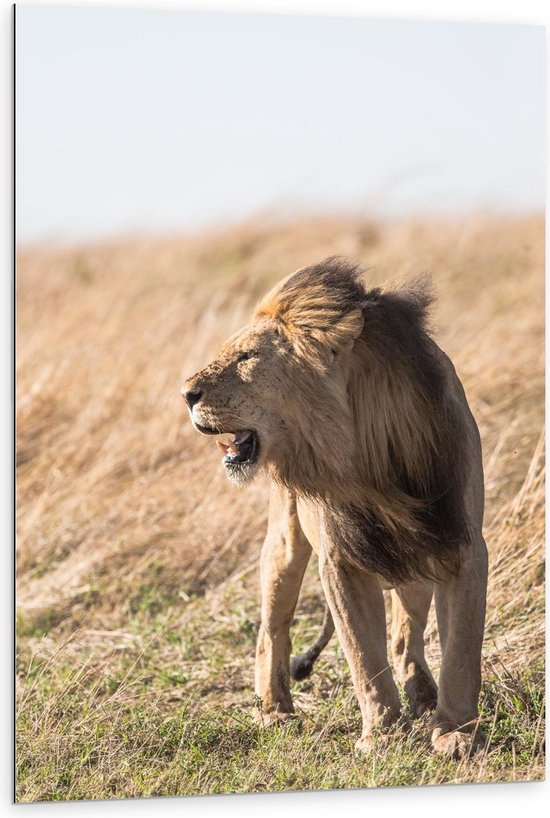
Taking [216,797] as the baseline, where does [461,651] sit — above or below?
above

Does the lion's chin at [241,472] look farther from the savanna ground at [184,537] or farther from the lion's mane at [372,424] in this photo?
Result: the savanna ground at [184,537]

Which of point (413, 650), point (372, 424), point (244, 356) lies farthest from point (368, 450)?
point (413, 650)

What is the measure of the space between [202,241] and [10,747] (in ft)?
18.4

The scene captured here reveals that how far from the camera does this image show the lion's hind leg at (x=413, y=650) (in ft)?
14.5

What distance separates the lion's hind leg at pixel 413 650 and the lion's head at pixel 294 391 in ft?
2.56

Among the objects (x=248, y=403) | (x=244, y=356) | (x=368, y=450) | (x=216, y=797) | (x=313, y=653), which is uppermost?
(x=244, y=356)

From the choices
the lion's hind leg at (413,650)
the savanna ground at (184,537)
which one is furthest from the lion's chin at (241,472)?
the lion's hind leg at (413,650)

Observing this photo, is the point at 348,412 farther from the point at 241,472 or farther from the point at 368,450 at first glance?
the point at 241,472

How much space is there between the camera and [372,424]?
379cm

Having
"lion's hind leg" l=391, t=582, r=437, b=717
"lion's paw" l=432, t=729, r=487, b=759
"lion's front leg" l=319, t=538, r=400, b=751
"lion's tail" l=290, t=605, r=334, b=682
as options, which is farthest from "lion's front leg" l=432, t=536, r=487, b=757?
"lion's tail" l=290, t=605, r=334, b=682

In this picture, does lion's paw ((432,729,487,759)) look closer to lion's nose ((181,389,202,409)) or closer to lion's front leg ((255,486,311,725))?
lion's front leg ((255,486,311,725))

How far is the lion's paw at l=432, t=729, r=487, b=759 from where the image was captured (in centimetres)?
392

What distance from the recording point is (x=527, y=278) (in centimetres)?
768

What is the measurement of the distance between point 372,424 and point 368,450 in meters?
0.07
